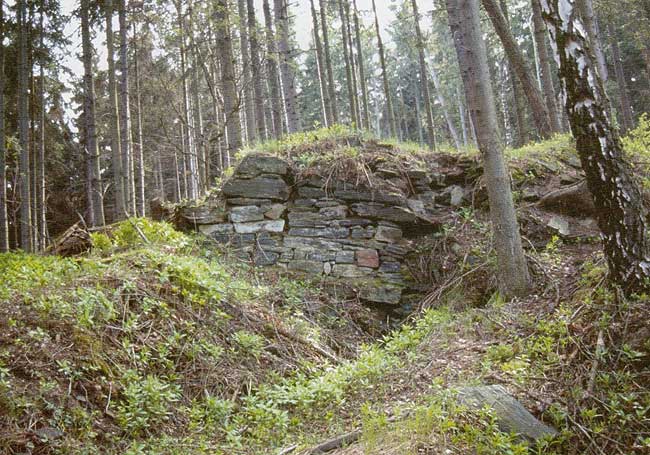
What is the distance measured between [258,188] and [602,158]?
16.7 ft

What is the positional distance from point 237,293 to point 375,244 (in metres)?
2.53

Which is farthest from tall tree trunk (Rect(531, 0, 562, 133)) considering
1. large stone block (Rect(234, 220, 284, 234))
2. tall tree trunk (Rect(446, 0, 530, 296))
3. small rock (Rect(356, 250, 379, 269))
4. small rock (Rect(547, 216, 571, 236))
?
large stone block (Rect(234, 220, 284, 234))

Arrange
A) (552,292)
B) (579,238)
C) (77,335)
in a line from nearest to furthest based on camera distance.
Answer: (77,335) → (552,292) → (579,238)

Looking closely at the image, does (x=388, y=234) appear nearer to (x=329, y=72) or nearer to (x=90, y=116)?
(x=90, y=116)

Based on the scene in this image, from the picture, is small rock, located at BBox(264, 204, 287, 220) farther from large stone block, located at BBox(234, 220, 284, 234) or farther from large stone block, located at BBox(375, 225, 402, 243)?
large stone block, located at BBox(375, 225, 402, 243)

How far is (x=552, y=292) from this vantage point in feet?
16.5

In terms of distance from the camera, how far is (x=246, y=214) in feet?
24.1

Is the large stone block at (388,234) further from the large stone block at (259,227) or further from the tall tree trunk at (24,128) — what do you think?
the tall tree trunk at (24,128)

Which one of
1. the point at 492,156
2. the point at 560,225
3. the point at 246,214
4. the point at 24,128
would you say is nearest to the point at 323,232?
the point at 246,214

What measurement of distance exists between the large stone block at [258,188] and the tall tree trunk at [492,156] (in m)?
3.33

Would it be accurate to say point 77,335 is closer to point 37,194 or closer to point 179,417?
point 179,417

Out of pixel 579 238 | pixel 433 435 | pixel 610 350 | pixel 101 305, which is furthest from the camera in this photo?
pixel 579 238

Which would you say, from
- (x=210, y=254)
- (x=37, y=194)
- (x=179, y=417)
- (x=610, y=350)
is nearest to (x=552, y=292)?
(x=610, y=350)

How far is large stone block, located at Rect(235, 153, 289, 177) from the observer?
24.7 ft
